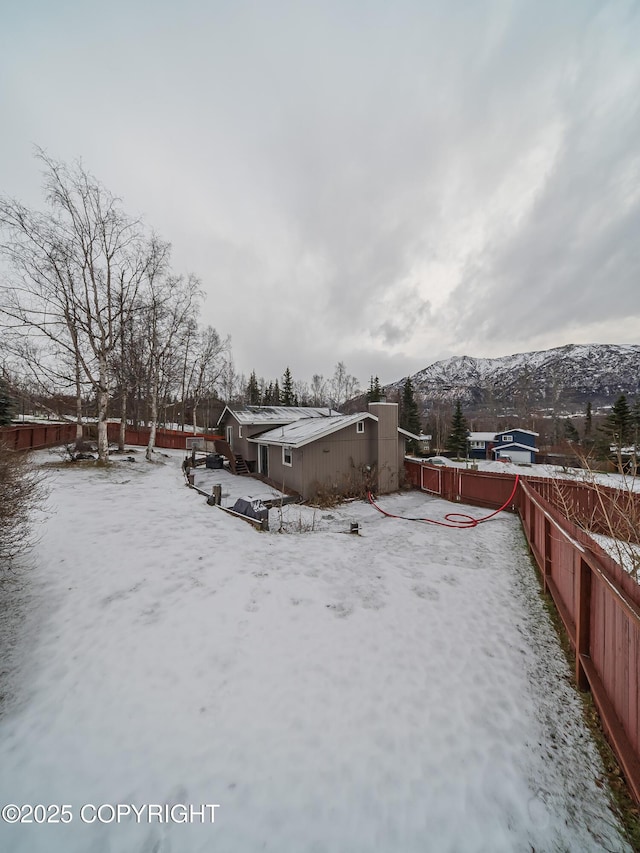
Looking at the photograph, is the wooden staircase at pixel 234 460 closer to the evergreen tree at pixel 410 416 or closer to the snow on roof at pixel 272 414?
the snow on roof at pixel 272 414

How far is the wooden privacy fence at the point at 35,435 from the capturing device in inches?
632

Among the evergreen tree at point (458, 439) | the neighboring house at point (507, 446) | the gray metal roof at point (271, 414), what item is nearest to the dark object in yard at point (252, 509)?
the gray metal roof at point (271, 414)

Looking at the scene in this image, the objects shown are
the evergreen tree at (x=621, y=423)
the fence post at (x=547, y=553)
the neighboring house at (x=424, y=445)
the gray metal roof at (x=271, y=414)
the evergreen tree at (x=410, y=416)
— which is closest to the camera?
the fence post at (x=547, y=553)

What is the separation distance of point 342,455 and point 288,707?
34.2 ft

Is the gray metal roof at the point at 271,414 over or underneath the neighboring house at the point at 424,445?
over

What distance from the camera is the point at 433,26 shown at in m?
10.0

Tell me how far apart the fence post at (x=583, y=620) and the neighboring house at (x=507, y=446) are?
122 ft

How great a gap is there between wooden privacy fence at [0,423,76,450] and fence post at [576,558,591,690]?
20.4 metres

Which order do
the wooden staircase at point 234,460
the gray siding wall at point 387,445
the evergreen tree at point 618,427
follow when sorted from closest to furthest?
1. the gray siding wall at point 387,445
2. the wooden staircase at point 234,460
3. the evergreen tree at point 618,427

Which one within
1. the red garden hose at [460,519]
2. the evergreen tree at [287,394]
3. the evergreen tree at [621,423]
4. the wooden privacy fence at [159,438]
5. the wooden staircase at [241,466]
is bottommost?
the red garden hose at [460,519]

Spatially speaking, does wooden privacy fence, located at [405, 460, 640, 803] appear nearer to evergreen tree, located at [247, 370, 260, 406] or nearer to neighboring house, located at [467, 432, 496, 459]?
neighboring house, located at [467, 432, 496, 459]

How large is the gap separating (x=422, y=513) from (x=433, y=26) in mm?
16088

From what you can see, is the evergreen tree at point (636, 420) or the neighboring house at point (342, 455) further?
the evergreen tree at point (636, 420)

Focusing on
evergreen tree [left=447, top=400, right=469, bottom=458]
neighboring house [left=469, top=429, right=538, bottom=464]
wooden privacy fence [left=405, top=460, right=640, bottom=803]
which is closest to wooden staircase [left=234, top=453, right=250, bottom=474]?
wooden privacy fence [left=405, top=460, right=640, bottom=803]
